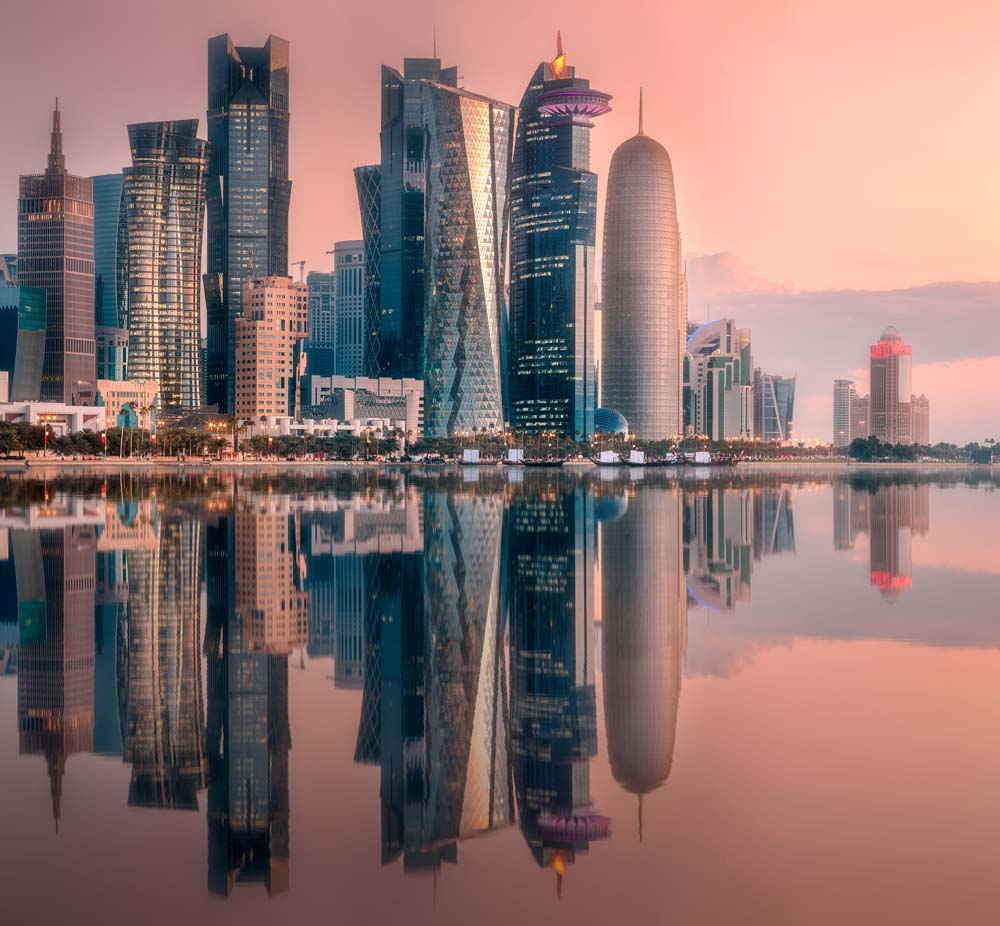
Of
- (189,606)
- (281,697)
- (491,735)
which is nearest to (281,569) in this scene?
(189,606)

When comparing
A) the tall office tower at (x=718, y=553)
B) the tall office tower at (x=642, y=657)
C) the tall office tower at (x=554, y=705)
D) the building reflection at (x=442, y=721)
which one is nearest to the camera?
the tall office tower at (x=554, y=705)

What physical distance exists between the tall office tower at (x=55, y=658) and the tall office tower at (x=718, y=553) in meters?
13.5

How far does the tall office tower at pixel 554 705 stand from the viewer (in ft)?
36.8

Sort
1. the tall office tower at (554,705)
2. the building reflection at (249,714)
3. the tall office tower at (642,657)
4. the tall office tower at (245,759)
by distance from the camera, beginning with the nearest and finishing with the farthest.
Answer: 1. the tall office tower at (245,759)
2. the building reflection at (249,714)
3. the tall office tower at (554,705)
4. the tall office tower at (642,657)

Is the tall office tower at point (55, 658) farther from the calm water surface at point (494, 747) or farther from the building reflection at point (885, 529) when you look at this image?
the building reflection at point (885, 529)

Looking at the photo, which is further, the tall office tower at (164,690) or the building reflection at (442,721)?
the tall office tower at (164,690)

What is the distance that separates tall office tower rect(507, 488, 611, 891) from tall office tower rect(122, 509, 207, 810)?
3.62 m

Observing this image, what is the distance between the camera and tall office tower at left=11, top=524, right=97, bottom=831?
13828mm

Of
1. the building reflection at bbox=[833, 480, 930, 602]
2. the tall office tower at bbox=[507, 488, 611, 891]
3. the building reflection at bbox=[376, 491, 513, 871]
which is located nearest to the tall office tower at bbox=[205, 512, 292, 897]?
the building reflection at bbox=[376, 491, 513, 871]

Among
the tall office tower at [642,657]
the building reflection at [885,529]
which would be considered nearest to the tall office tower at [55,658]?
the tall office tower at [642,657]

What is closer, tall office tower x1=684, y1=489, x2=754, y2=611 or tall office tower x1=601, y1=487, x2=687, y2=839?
tall office tower x1=601, y1=487, x2=687, y2=839

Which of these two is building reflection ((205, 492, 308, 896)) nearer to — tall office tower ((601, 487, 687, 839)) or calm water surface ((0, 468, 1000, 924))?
calm water surface ((0, 468, 1000, 924))

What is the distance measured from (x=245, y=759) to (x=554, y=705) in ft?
15.1

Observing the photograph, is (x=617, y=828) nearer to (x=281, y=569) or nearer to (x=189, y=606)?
(x=189, y=606)
